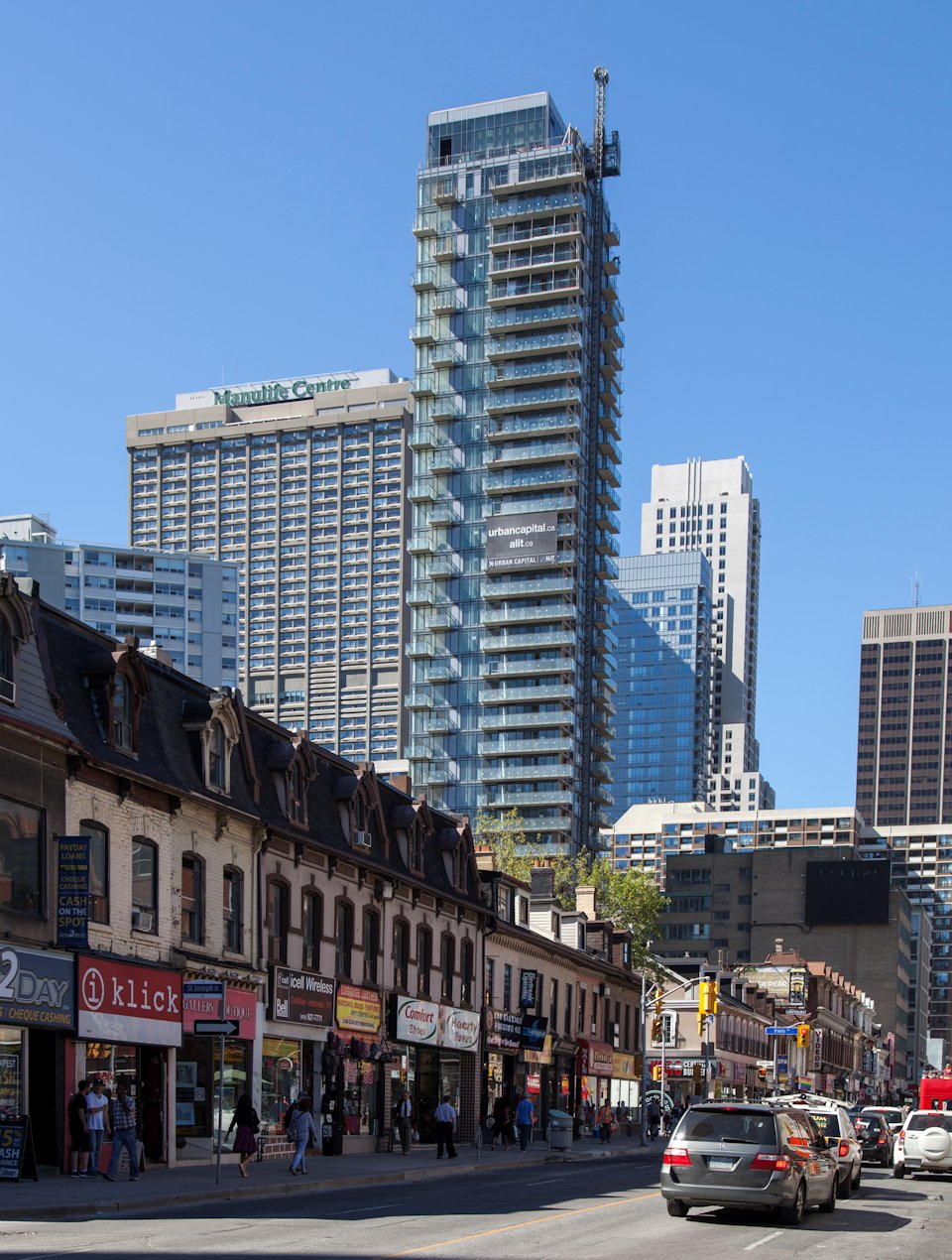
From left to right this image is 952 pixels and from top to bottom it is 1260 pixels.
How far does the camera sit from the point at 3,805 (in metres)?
29.6

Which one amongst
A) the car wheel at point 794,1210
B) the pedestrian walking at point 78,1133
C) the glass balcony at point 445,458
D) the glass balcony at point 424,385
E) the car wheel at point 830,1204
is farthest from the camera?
the glass balcony at point 424,385

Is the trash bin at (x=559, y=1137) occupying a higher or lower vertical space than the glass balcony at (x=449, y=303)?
lower

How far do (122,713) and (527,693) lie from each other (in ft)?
378

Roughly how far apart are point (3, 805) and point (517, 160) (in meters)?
141

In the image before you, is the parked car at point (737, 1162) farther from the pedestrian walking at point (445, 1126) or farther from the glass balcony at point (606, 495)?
the glass balcony at point (606, 495)

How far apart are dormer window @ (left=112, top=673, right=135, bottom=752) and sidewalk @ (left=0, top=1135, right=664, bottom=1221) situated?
8.23 m

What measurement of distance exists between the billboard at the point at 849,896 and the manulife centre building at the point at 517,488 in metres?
25.3

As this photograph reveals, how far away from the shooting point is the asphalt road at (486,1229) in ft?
63.1

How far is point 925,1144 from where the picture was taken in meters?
37.4

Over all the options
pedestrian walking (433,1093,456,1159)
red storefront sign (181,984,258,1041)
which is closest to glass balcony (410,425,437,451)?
pedestrian walking (433,1093,456,1159)

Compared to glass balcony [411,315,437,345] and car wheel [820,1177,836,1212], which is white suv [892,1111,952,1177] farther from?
glass balcony [411,315,437,345]

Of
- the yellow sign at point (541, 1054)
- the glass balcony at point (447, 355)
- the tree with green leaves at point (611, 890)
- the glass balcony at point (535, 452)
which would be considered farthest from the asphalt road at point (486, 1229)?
the glass balcony at point (447, 355)

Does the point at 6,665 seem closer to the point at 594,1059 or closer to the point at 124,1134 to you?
the point at 124,1134

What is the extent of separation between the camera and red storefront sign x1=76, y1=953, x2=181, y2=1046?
102ft
